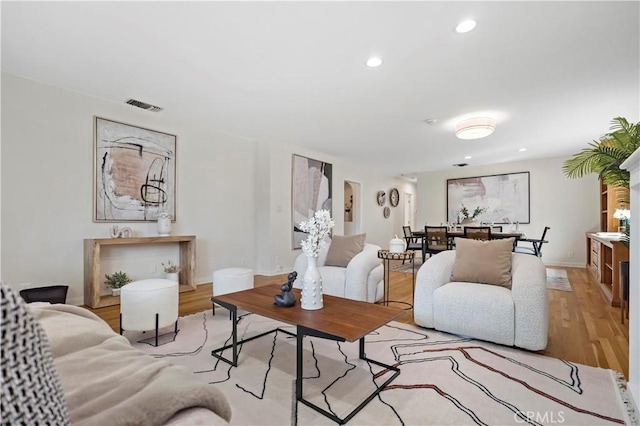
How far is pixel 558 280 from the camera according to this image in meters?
4.99

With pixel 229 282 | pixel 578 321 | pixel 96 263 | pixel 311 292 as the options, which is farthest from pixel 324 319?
pixel 96 263

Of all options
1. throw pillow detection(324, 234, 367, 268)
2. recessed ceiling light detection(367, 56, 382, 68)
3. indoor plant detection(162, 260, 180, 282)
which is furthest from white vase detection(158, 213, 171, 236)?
recessed ceiling light detection(367, 56, 382, 68)

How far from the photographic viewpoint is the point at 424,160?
7.02m

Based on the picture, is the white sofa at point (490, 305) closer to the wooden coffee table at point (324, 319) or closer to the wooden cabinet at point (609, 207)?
the wooden coffee table at point (324, 319)

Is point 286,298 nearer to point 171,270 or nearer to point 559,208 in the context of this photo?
point 171,270

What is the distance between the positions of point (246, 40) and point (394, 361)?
2.62m

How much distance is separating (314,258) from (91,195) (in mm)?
3024

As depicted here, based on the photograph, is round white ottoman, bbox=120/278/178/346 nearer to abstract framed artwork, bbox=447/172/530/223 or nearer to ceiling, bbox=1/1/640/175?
ceiling, bbox=1/1/640/175

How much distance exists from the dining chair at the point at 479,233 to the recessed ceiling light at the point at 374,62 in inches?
140

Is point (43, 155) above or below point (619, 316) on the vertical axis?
above

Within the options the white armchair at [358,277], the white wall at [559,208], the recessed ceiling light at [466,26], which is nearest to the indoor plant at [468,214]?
the white wall at [559,208]

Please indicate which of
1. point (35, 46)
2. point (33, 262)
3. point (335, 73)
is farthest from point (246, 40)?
point (33, 262)

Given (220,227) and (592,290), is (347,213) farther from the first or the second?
(592,290)

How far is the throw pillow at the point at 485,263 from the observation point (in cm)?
260
